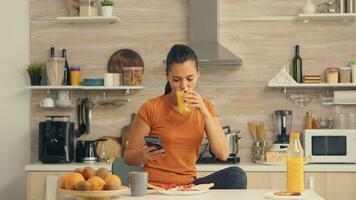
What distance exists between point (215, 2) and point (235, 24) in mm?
247

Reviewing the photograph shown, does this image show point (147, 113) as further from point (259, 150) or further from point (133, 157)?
point (259, 150)

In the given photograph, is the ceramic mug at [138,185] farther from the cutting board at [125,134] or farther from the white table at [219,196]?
the cutting board at [125,134]

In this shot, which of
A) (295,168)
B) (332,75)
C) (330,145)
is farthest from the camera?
(332,75)

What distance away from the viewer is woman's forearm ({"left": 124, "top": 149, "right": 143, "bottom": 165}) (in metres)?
3.46

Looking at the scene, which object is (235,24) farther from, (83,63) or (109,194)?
(109,194)

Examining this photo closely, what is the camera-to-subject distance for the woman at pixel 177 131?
11.3ft

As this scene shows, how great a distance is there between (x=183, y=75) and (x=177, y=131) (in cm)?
30

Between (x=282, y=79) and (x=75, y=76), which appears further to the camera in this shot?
(x=75, y=76)

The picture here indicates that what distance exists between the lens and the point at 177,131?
11.6 ft

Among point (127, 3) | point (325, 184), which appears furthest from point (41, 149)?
point (325, 184)

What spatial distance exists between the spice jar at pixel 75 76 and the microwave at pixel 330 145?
1830mm

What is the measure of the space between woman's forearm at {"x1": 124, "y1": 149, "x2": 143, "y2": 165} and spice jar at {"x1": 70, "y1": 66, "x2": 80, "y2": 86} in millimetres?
2055

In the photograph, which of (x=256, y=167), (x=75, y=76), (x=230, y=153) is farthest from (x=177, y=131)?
(x=75, y=76)

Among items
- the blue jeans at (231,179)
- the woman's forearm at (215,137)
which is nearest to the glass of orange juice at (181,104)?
the woman's forearm at (215,137)
